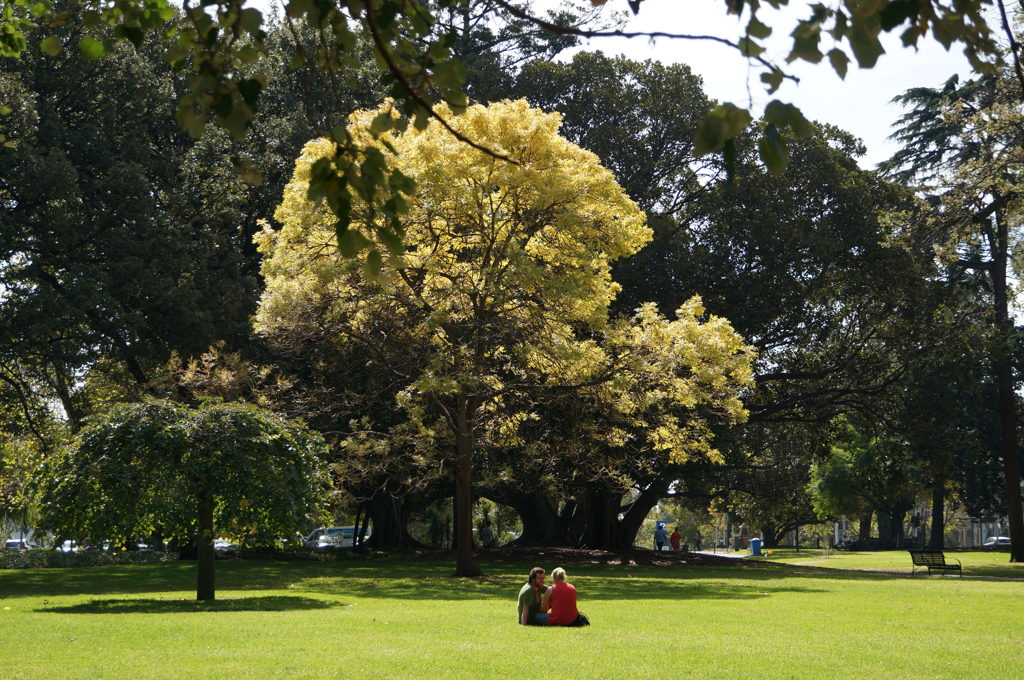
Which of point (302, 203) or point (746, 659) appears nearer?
point (746, 659)

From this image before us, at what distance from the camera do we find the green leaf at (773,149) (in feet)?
12.5

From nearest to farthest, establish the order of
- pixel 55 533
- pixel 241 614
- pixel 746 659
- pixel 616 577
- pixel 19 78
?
pixel 746 659, pixel 241 614, pixel 55 533, pixel 616 577, pixel 19 78

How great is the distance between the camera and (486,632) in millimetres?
12406

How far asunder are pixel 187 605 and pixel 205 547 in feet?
2.81

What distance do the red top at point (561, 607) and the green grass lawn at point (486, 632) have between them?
40cm

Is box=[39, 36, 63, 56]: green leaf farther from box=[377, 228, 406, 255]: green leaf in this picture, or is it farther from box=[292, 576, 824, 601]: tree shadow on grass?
box=[292, 576, 824, 601]: tree shadow on grass

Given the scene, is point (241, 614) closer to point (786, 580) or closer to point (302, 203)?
point (302, 203)

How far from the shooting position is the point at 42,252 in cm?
2752

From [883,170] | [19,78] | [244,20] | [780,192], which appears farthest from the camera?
[883,170]

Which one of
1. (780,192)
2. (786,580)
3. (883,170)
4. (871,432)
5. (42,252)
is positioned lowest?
(786,580)

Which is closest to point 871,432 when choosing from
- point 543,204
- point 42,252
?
point 543,204

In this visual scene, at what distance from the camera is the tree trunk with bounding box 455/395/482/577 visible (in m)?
23.9

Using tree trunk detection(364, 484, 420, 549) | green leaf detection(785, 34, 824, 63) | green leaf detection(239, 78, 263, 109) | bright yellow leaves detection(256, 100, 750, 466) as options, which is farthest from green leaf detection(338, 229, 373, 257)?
tree trunk detection(364, 484, 420, 549)

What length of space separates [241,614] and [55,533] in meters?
3.23
